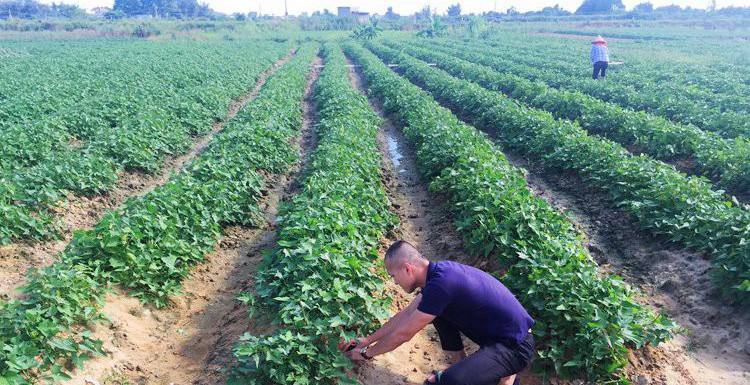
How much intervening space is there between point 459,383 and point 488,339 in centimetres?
39

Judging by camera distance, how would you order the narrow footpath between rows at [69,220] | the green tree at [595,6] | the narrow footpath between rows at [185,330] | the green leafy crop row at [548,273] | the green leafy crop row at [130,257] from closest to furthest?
the green leafy crop row at [130,257] < the green leafy crop row at [548,273] < the narrow footpath between rows at [185,330] < the narrow footpath between rows at [69,220] < the green tree at [595,6]

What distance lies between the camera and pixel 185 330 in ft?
18.2

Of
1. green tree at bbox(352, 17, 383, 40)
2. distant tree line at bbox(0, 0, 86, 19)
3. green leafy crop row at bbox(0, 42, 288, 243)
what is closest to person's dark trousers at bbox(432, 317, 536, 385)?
green leafy crop row at bbox(0, 42, 288, 243)

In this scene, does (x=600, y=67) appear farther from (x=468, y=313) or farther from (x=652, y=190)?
(x=468, y=313)

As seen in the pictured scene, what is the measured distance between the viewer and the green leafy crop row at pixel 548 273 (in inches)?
171

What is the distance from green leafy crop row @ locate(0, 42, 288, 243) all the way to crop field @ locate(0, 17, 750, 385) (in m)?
0.06

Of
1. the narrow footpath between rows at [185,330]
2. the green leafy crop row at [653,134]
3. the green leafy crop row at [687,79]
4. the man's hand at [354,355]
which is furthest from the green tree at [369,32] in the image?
the man's hand at [354,355]

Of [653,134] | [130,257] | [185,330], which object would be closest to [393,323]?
[185,330]

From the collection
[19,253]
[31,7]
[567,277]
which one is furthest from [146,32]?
[567,277]

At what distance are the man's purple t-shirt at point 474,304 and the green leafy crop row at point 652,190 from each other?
9.40 feet

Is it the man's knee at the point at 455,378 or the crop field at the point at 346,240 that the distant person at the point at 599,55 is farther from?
the man's knee at the point at 455,378

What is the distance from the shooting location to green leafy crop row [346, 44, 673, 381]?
4.34m

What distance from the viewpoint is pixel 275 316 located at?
4879 mm

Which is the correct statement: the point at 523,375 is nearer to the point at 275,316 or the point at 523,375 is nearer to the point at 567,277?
the point at 567,277
